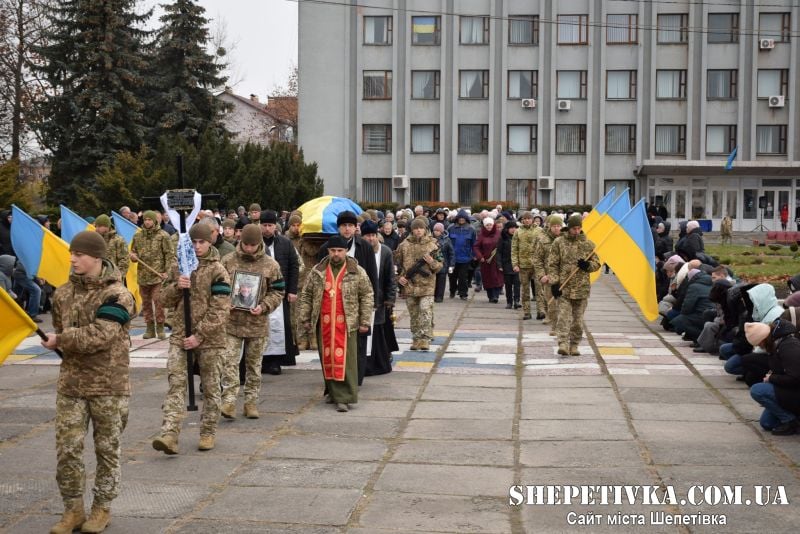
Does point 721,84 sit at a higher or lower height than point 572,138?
higher

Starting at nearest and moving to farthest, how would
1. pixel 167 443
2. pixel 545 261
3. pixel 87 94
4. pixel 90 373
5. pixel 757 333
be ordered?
pixel 90 373 < pixel 167 443 < pixel 757 333 < pixel 545 261 < pixel 87 94

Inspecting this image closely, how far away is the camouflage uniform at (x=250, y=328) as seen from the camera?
10258mm

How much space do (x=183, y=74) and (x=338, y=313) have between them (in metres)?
39.3

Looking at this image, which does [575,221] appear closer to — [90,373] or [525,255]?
[525,255]

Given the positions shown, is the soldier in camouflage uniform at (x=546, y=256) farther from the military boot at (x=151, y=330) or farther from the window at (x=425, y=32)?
the window at (x=425, y=32)

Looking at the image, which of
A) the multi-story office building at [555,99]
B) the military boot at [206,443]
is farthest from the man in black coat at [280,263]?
the multi-story office building at [555,99]

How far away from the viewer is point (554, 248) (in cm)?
1494

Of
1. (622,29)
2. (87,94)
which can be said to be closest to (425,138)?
(622,29)

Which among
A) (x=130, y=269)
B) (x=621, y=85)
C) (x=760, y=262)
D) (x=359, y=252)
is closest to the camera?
(x=359, y=252)

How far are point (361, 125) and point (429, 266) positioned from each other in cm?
4182

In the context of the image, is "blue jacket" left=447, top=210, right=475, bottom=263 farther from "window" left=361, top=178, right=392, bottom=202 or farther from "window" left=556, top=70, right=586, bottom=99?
"window" left=556, top=70, right=586, bottom=99

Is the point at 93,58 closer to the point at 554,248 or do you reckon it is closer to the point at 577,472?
the point at 554,248

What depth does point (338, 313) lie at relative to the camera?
11.1m

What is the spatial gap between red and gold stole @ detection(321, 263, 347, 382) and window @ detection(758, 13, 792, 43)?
48.5m
